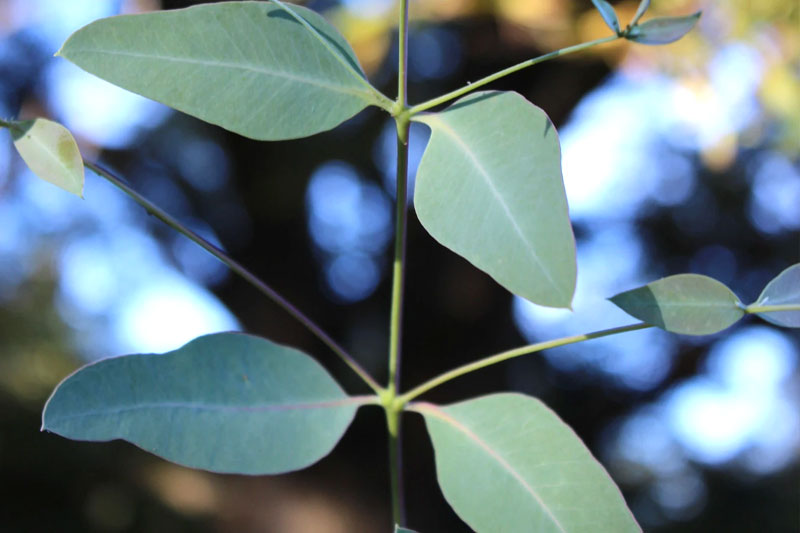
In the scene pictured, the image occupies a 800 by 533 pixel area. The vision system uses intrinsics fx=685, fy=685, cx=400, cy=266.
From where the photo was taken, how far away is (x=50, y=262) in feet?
10.3

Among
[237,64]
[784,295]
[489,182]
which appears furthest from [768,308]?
[237,64]

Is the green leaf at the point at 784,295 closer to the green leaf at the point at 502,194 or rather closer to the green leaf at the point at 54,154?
the green leaf at the point at 502,194

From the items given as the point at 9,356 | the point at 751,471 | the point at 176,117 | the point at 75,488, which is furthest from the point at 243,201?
the point at 751,471

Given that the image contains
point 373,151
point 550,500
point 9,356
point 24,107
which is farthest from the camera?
point 9,356

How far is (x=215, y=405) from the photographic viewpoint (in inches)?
10.7

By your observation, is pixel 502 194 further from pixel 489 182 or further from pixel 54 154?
pixel 54 154

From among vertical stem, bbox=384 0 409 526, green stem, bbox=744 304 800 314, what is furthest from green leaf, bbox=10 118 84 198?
green stem, bbox=744 304 800 314

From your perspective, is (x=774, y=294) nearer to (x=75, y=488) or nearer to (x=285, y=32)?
(x=285, y=32)

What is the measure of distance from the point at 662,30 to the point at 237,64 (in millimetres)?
160

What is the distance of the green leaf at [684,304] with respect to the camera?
235 mm

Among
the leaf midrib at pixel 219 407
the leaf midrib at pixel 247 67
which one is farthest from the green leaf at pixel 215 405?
the leaf midrib at pixel 247 67

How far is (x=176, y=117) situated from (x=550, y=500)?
227cm

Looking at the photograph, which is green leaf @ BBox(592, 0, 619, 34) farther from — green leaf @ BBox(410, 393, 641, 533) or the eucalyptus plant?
green leaf @ BBox(410, 393, 641, 533)

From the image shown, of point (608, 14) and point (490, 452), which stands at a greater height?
point (608, 14)
